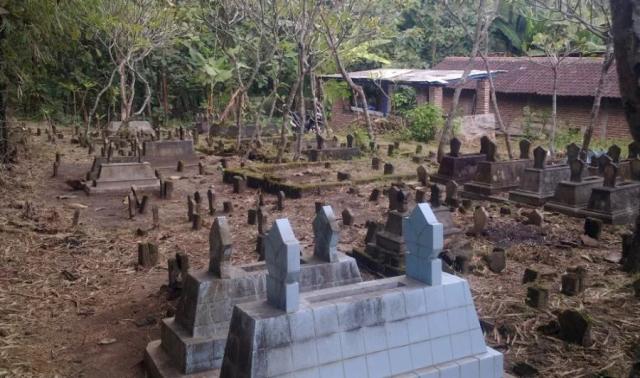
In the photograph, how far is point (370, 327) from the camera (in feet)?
12.6

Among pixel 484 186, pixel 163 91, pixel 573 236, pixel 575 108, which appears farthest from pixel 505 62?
pixel 573 236

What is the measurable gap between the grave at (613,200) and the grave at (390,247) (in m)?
4.39

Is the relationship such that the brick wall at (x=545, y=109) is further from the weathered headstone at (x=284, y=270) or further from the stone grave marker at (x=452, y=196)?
the weathered headstone at (x=284, y=270)

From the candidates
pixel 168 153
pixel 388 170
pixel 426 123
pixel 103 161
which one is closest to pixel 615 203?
pixel 388 170

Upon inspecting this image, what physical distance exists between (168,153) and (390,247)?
9030mm

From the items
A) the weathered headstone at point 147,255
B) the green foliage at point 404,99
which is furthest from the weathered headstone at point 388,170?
the green foliage at point 404,99

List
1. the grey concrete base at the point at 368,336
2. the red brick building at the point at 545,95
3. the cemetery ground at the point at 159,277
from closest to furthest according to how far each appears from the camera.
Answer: the grey concrete base at the point at 368,336 < the cemetery ground at the point at 159,277 < the red brick building at the point at 545,95

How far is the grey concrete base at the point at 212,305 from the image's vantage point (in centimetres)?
471

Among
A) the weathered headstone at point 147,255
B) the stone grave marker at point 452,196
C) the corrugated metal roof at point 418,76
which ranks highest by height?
the corrugated metal roof at point 418,76

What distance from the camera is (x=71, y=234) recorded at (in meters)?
8.98

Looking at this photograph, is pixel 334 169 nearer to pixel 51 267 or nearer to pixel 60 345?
pixel 51 267

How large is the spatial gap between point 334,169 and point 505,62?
15.9m

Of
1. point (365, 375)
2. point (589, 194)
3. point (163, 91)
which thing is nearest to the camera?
point (365, 375)

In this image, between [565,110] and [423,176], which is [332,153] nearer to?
[423,176]
